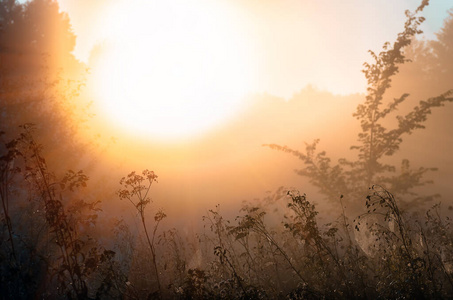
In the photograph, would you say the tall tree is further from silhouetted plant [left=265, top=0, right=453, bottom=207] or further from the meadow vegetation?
silhouetted plant [left=265, top=0, right=453, bottom=207]

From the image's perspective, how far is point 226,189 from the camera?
24203 millimetres

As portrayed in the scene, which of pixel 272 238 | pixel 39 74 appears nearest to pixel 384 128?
pixel 272 238

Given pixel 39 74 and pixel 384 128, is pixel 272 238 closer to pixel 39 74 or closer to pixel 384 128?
pixel 384 128

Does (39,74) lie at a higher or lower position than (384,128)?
higher

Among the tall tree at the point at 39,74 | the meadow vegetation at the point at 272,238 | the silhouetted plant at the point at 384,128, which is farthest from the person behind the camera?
the tall tree at the point at 39,74

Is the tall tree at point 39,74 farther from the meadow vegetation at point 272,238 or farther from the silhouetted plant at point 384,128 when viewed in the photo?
the silhouetted plant at point 384,128

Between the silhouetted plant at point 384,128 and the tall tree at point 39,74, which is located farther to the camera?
the tall tree at point 39,74

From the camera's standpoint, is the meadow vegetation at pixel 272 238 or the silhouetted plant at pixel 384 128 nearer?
the meadow vegetation at pixel 272 238

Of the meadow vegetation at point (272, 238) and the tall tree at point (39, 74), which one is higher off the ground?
the tall tree at point (39, 74)

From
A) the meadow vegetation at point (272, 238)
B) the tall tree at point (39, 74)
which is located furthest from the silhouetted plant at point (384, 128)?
the tall tree at point (39, 74)

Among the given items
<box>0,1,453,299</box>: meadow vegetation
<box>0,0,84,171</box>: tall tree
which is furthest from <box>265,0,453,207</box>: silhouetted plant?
<box>0,0,84,171</box>: tall tree

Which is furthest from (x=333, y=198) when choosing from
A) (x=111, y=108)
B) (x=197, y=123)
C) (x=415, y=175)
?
(x=197, y=123)

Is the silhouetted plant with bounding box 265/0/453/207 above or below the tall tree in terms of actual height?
below

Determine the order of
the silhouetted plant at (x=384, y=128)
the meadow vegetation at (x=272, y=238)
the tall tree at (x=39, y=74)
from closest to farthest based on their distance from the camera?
the meadow vegetation at (x=272, y=238), the silhouetted plant at (x=384, y=128), the tall tree at (x=39, y=74)
